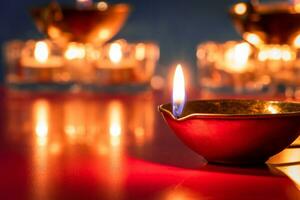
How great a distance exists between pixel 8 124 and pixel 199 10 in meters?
1.77

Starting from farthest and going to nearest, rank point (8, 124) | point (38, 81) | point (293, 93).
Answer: point (293, 93), point (38, 81), point (8, 124)

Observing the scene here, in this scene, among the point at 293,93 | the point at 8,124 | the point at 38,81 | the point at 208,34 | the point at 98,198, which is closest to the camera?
the point at 98,198

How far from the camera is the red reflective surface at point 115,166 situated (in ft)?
2.06

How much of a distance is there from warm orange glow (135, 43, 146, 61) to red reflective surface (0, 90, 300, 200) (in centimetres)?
62

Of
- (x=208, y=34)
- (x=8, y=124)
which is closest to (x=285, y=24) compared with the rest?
(x=8, y=124)

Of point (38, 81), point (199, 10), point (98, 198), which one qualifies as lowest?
point (98, 198)

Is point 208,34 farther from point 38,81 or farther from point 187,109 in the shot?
point 187,109

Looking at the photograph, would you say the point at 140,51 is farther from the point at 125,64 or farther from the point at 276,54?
the point at 276,54

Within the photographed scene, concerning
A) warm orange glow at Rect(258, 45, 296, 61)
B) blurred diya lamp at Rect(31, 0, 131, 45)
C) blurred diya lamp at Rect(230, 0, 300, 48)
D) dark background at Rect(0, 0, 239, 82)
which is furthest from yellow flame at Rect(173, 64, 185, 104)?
dark background at Rect(0, 0, 239, 82)

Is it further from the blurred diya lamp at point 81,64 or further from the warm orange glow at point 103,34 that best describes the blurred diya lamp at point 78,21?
the blurred diya lamp at point 81,64

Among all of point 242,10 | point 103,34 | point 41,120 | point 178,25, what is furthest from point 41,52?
point 178,25

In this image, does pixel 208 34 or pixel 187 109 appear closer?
pixel 187 109

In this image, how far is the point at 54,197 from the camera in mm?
604

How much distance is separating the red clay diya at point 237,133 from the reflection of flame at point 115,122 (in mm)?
179
